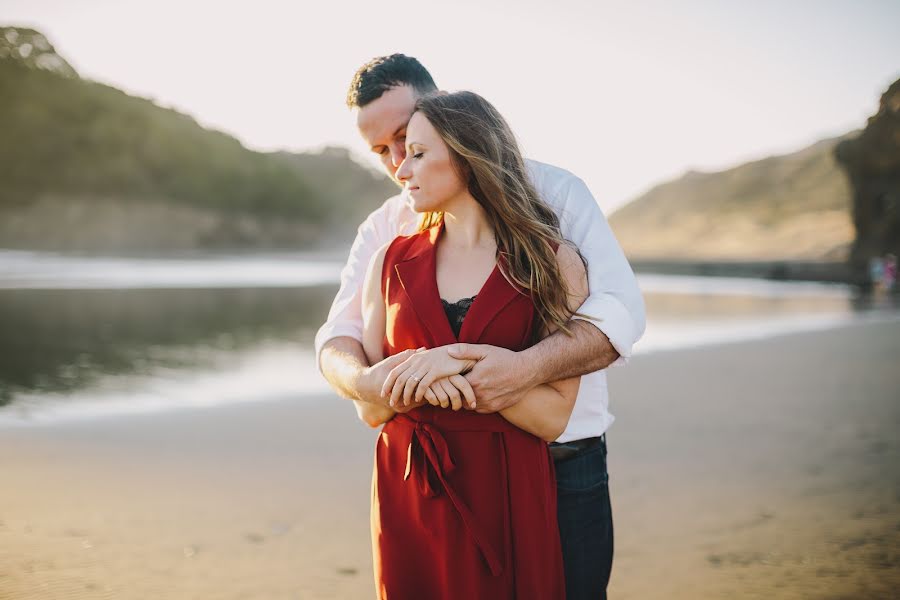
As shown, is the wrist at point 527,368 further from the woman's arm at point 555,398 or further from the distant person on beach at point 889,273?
the distant person on beach at point 889,273

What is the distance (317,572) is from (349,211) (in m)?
131

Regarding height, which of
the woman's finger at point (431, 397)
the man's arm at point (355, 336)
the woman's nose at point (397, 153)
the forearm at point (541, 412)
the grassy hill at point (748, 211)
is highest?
the grassy hill at point (748, 211)

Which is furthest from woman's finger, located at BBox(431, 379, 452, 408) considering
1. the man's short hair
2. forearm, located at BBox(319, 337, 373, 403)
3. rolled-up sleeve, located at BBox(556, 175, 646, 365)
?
the man's short hair

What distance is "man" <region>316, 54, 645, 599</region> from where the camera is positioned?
5.28 ft

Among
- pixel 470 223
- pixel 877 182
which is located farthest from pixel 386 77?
pixel 877 182

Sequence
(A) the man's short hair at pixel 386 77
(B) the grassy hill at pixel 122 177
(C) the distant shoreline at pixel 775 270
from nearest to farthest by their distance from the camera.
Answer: (A) the man's short hair at pixel 386 77, (C) the distant shoreline at pixel 775 270, (B) the grassy hill at pixel 122 177

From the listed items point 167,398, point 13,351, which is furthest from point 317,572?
point 13,351

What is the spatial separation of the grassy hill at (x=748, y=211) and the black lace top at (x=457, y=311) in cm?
7564

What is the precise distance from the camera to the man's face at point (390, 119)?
232 centimetres

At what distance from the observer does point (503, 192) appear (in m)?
1.68

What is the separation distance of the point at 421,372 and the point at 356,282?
0.57 metres

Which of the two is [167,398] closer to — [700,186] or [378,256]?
[378,256]

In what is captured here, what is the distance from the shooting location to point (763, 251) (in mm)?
84438

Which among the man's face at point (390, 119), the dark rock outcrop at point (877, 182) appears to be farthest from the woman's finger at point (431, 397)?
the dark rock outcrop at point (877, 182)
